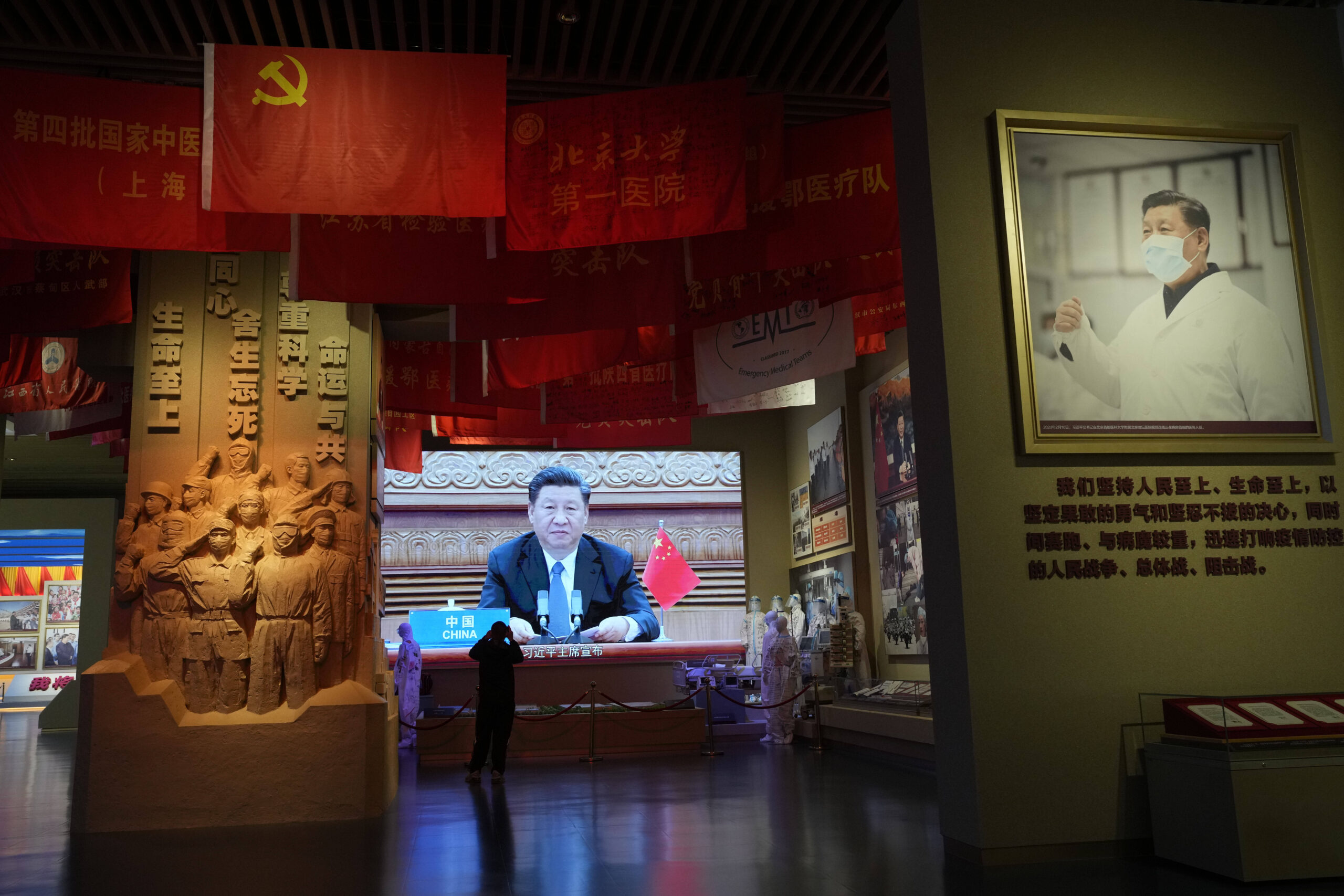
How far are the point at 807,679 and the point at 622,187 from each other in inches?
334

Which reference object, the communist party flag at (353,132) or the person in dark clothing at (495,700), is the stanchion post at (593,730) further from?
the communist party flag at (353,132)

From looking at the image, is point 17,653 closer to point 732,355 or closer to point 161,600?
point 161,600

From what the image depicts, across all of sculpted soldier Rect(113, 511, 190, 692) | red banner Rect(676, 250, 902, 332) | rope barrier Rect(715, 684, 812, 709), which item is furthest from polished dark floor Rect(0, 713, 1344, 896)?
red banner Rect(676, 250, 902, 332)

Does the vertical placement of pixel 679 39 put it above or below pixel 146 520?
above

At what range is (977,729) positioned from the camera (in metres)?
4.77

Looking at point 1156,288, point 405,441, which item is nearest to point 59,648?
point 405,441

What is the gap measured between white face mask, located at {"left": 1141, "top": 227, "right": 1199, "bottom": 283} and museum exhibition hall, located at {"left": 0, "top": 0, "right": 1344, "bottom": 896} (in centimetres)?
3

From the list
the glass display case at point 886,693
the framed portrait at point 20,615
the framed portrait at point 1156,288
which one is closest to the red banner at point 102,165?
the framed portrait at point 1156,288

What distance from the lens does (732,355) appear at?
837 cm

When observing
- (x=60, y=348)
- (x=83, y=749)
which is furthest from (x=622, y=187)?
(x=60, y=348)

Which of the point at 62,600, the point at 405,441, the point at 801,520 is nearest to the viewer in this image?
the point at 405,441

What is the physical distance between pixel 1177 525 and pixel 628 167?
11.4 feet

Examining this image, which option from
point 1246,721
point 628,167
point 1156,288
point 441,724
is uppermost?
point 628,167

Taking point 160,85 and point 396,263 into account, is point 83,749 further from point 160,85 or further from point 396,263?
point 160,85
